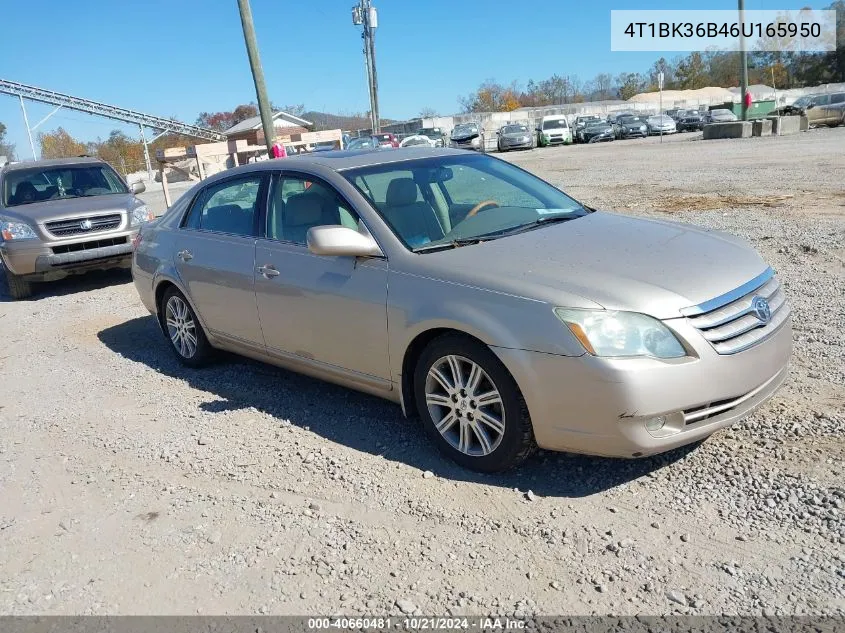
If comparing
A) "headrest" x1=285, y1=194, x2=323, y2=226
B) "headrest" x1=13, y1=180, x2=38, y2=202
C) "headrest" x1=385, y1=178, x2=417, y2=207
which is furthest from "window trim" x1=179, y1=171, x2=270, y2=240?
"headrest" x1=13, y1=180, x2=38, y2=202

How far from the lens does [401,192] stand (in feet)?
14.5

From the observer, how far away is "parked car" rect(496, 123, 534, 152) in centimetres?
4125

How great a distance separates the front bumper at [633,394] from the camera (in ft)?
10.4

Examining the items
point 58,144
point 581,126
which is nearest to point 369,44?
point 581,126

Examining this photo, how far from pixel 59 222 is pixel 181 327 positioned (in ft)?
16.0

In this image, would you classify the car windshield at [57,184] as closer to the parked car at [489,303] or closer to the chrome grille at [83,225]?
the chrome grille at [83,225]

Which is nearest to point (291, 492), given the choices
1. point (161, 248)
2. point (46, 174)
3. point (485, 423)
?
point (485, 423)

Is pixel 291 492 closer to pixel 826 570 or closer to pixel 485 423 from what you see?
pixel 485 423

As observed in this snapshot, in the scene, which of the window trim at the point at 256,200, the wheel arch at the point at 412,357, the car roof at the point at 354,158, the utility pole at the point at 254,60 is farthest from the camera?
the utility pole at the point at 254,60

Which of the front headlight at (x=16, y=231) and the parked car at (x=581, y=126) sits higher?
the parked car at (x=581, y=126)

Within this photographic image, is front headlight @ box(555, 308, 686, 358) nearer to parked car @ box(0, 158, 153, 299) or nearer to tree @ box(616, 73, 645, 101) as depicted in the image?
parked car @ box(0, 158, 153, 299)

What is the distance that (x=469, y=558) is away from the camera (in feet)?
10.2

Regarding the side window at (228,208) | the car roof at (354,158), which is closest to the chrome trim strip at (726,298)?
the car roof at (354,158)

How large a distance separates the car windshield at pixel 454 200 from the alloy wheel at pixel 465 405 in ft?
2.40
